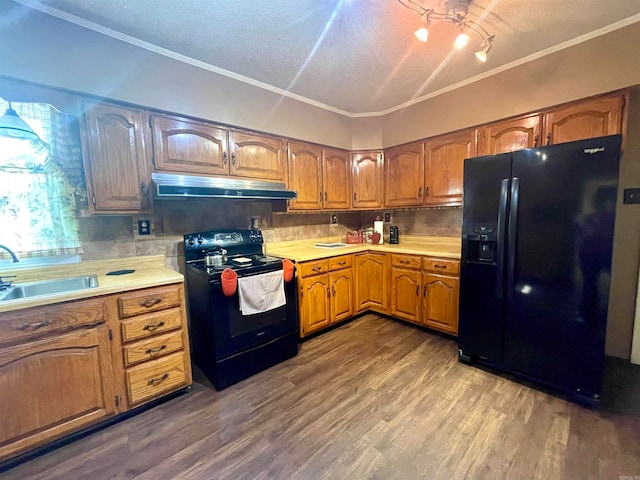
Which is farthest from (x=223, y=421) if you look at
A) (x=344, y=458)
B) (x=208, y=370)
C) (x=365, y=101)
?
(x=365, y=101)

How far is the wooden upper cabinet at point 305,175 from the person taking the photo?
286 centimetres

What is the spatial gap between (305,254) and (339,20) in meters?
1.86

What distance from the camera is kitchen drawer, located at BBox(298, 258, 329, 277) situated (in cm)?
259

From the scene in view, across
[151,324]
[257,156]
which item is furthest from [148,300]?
[257,156]

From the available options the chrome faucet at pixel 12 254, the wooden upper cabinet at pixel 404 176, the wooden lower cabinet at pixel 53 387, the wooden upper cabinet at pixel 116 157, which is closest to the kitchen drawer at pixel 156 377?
the wooden lower cabinet at pixel 53 387

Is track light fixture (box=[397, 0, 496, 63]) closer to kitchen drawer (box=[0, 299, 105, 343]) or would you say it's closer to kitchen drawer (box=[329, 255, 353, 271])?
kitchen drawer (box=[329, 255, 353, 271])

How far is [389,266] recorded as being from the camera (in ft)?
9.95

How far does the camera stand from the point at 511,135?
94.3 inches

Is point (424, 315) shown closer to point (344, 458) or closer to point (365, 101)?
point (344, 458)

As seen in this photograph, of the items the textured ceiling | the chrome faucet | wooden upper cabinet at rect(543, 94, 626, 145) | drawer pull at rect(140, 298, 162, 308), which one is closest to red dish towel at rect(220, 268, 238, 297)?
drawer pull at rect(140, 298, 162, 308)

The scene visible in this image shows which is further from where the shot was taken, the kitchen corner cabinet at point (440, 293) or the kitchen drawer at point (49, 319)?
the kitchen corner cabinet at point (440, 293)

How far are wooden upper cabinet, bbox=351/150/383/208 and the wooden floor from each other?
195cm

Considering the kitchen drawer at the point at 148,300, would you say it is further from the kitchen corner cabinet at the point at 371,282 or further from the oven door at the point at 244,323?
the kitchen corner cabinet at the point at 371,282

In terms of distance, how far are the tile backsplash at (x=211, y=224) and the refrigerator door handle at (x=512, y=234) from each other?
3.51 feet
